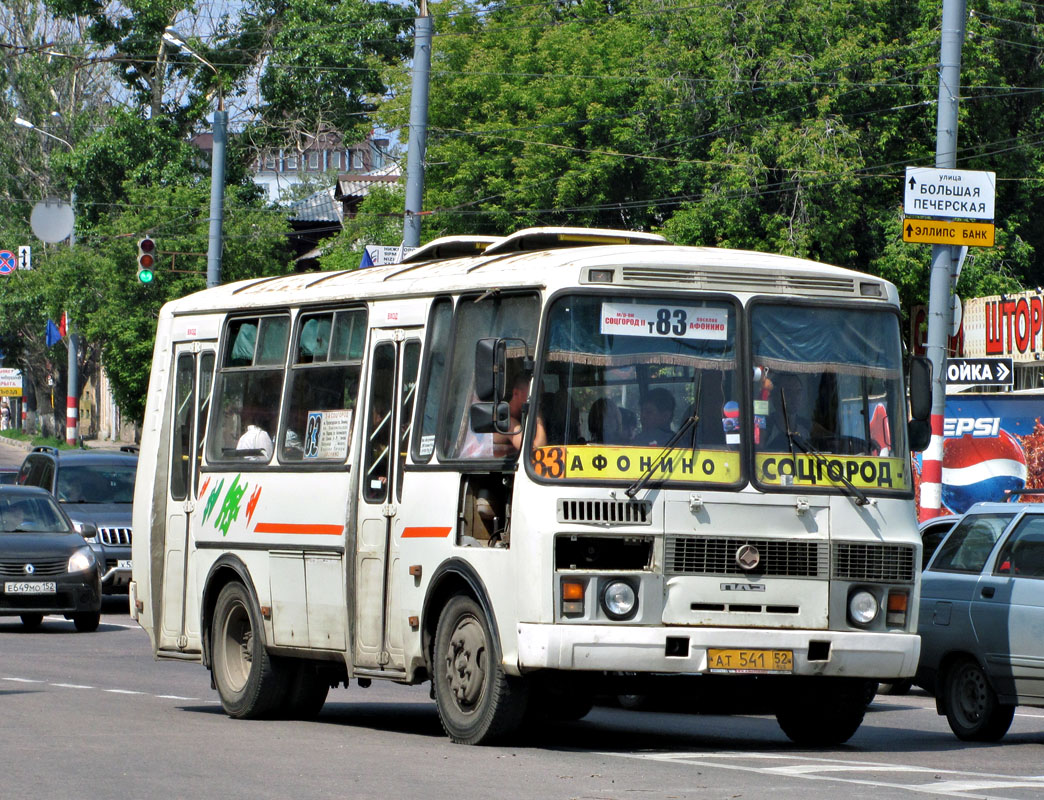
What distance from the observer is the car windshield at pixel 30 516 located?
23844 mm

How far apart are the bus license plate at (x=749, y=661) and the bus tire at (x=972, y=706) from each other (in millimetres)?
2623

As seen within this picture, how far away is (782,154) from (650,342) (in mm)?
29359

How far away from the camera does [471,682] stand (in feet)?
36.8

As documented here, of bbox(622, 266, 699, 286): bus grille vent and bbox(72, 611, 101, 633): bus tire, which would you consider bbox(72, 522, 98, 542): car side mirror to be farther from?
bbox(622, 266, 699, 286): bus grille vent

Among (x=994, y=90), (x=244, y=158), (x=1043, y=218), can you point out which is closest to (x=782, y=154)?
(x=994, y=90)

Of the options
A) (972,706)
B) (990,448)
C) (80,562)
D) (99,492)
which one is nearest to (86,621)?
(80,562)

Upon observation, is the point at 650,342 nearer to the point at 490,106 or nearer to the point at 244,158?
the point at 490,106

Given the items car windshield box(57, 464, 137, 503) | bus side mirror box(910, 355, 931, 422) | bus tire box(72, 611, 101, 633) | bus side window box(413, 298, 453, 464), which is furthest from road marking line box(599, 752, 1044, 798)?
car windshield box(57, 464, 137, 503)

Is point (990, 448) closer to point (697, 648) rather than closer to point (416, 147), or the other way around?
point (416, 147)

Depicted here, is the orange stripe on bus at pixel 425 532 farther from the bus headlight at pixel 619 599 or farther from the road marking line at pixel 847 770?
the road marking line at pixel 847 770

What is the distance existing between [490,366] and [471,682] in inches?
72.6

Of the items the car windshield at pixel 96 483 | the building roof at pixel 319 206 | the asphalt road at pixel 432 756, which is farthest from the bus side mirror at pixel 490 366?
the building roof at pixel 319 206

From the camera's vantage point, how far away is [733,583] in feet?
35.7

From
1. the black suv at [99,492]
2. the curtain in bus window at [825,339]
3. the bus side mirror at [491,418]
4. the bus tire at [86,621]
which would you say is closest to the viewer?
the bus side mirror at [491,418]
